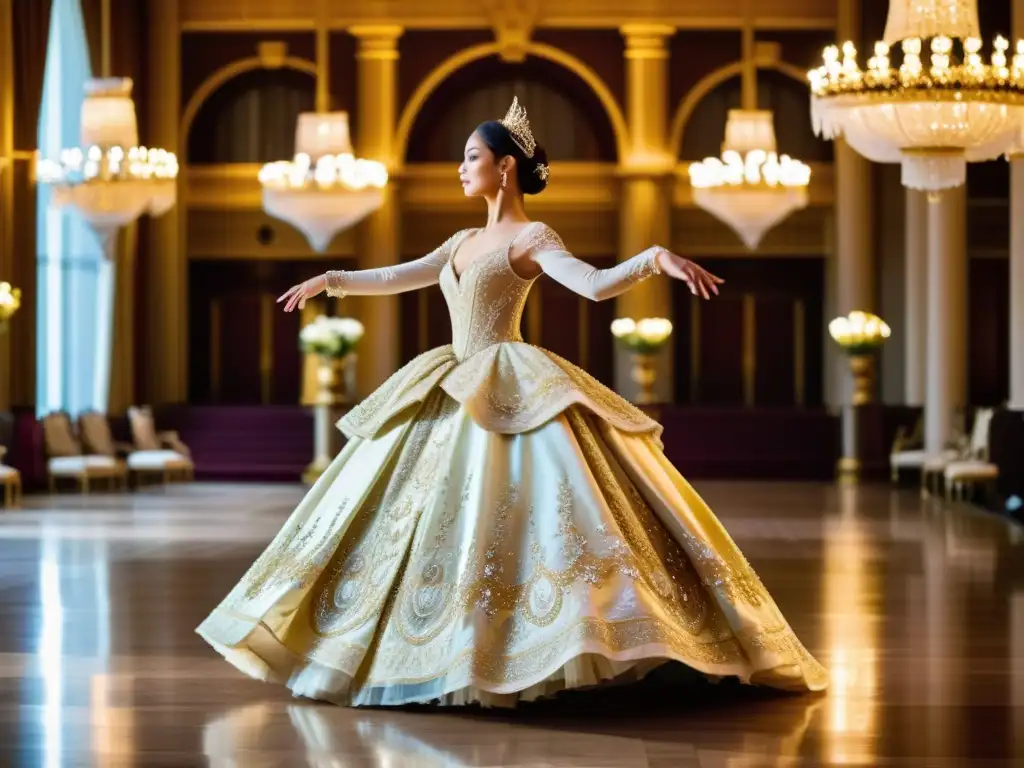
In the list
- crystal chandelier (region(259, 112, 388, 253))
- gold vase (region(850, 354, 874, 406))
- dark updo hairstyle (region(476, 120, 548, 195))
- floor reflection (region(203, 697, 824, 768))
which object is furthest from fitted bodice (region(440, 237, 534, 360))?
gold vase (region(850, 354, 874, 406))

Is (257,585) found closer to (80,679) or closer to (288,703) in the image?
(288,703)

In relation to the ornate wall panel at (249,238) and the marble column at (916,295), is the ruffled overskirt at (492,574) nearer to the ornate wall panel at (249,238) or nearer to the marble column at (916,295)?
the marble column at (916,295)

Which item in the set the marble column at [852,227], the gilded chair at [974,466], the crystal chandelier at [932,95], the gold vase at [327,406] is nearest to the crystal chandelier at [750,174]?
the gilded chair at [974,466]

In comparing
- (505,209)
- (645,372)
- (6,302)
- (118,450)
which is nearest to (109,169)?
(6,302)

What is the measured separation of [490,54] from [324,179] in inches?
207

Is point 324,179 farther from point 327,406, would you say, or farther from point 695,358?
point 695,358

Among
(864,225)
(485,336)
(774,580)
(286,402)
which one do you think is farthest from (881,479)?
(485,336)

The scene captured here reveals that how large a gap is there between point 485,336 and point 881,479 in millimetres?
13258

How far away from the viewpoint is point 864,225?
64.3 feet

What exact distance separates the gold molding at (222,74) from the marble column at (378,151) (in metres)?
0.66

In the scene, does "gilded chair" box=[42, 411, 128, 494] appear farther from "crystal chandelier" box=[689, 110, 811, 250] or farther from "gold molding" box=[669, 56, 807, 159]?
"gold molding" box=[669, 56, 807, 159]

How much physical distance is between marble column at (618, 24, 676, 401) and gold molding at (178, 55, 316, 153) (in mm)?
3544

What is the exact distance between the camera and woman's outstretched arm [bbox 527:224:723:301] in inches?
162

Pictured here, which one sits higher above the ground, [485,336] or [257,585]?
[485,336]
